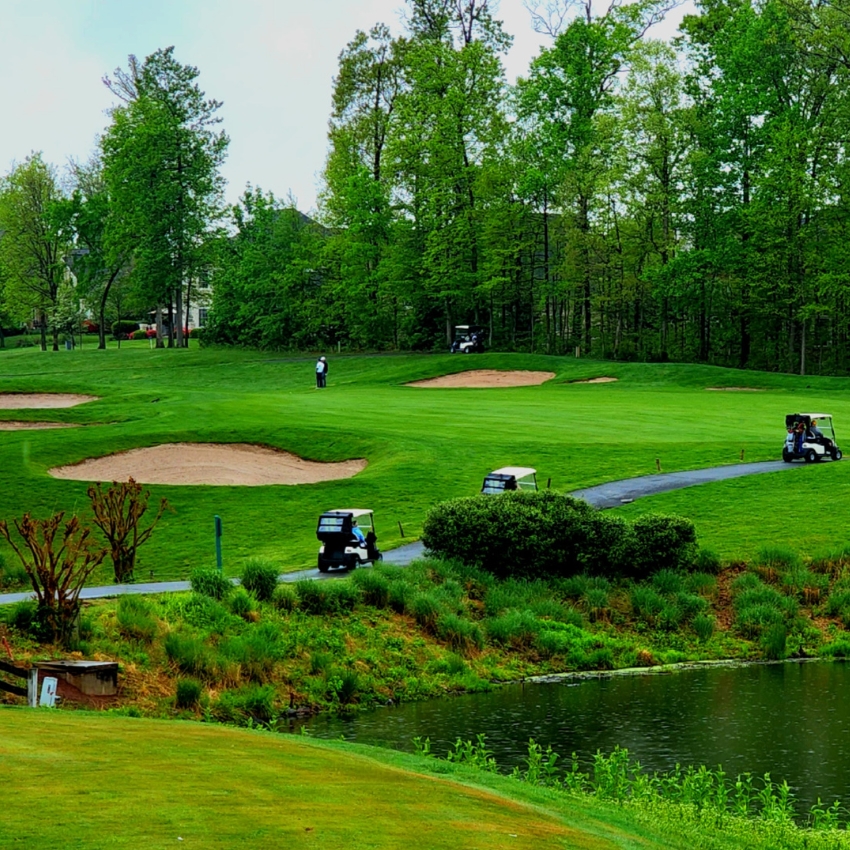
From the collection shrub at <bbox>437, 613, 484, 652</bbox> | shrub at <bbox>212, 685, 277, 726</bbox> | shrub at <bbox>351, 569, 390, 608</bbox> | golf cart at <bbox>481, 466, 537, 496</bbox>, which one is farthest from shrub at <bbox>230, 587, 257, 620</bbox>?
golf cart at <bbox>481, 466, 537, 496</bbox>

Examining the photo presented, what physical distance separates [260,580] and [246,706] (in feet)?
14.3

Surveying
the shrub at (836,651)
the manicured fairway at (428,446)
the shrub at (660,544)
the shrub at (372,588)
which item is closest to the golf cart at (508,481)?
the manicured fairway at (428,446)

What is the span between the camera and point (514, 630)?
101ft

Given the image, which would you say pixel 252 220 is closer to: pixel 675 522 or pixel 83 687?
pixel 675 522

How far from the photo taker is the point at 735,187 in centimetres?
8169

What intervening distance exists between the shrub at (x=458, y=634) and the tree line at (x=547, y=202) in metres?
50.6

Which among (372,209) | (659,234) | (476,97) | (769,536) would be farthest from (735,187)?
(769,536)

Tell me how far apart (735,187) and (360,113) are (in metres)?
30.3

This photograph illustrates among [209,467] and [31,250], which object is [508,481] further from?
[31,250]

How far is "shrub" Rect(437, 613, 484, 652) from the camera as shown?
1187 inches

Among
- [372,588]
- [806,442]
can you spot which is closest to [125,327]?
[806,442]

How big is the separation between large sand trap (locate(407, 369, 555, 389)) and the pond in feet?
154

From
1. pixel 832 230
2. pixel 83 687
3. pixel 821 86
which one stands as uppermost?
pixel 821 86

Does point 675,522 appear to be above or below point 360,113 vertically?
below
